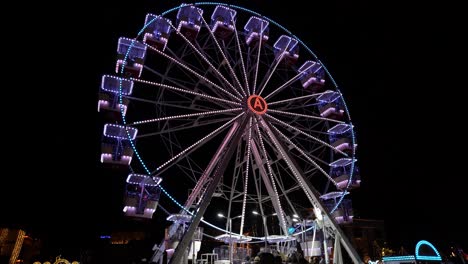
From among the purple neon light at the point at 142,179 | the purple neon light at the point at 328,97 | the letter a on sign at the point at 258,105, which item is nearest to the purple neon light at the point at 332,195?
the purple neon light at the point at 328,97

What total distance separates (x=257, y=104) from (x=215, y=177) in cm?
465

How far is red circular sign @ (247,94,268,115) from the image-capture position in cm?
1848

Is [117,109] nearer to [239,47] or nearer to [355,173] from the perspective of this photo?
[239,47]

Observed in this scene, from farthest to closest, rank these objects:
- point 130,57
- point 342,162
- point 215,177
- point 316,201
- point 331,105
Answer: point 331,105 → point 342,162 → point 316,201 → point 130,57 → point 215,177

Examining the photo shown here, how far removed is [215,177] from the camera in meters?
16.0

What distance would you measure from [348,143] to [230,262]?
8.52m

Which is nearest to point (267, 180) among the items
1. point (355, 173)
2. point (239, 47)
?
point (355, 173)

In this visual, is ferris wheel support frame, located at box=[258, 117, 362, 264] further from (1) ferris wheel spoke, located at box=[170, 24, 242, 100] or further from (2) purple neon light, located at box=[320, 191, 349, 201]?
(1) ferris wheel spoke, located at box=[170, 24, 242, 100]

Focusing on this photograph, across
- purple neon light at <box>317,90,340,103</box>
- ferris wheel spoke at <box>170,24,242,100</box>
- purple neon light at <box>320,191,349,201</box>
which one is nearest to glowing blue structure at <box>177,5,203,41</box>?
ferris wheel spoke at <box>170,24,242,100</box>

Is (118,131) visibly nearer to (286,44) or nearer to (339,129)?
(286,44)

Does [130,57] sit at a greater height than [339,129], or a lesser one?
greater

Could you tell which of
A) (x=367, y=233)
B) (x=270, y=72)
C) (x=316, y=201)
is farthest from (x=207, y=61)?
(x=367, y=233)

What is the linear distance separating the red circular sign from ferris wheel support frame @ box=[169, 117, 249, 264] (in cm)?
65

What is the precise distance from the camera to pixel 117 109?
16031 mm
